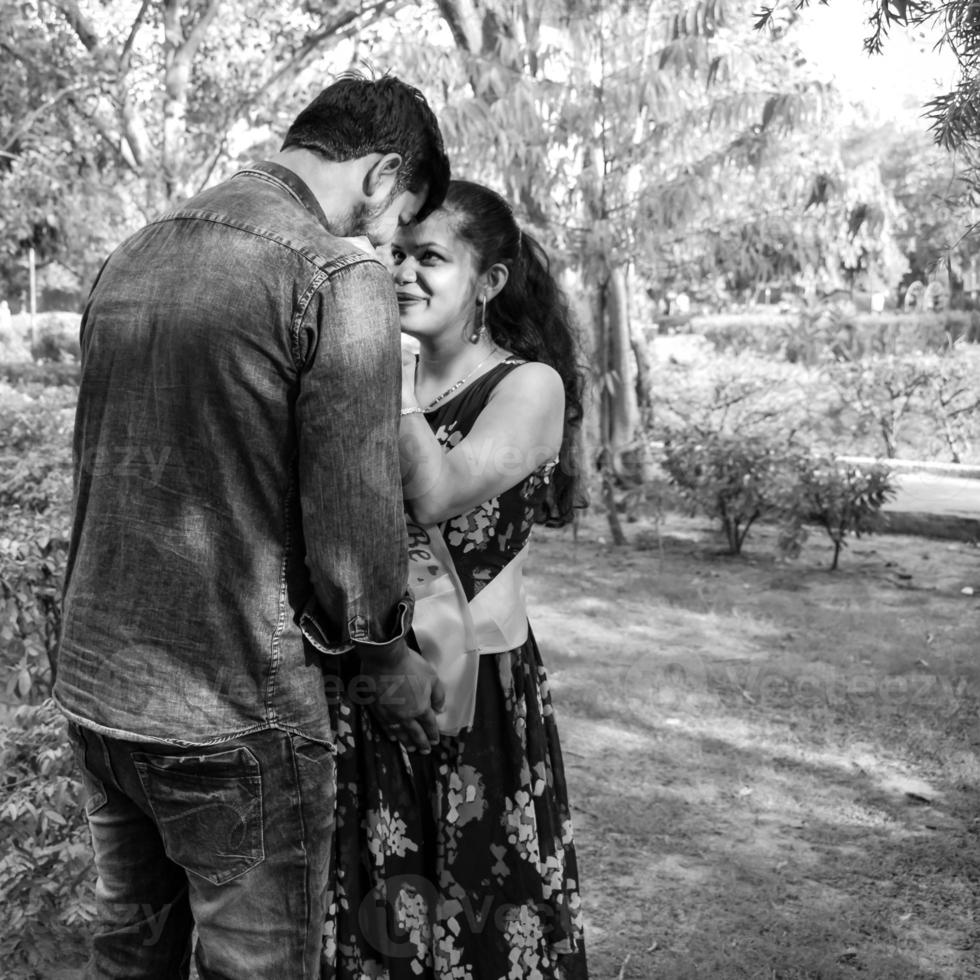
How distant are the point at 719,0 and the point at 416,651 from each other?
5.27 meters

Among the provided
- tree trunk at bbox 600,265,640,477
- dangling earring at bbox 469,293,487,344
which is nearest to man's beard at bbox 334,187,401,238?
dangling earring at bbox 469,293,487,344

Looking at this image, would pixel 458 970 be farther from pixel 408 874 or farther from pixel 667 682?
pixel 667 682

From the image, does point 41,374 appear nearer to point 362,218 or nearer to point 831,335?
point 831,335

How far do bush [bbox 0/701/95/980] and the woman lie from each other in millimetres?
786

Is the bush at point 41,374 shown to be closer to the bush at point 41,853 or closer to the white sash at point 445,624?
the bush at point 41,853

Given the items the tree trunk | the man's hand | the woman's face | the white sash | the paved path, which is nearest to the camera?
the man's hand

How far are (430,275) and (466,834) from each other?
999 mm

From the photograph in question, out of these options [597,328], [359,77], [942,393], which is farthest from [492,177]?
[359,77]

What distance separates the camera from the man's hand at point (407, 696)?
1780 mm

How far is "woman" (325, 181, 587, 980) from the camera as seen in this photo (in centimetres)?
201

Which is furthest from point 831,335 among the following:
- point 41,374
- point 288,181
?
point 288,181

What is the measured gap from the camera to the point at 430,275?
218 centimetres

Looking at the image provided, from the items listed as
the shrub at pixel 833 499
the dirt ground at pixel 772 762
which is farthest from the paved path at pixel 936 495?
the dirt ground at pixel 772 762

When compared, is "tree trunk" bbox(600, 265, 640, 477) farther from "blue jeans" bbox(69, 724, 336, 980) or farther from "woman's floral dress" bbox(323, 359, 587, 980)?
"blue jeans" bbox(69, 724, 336, 980)
